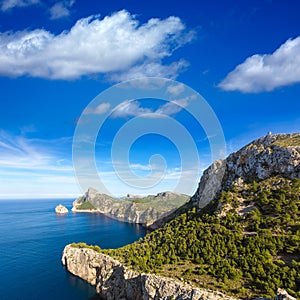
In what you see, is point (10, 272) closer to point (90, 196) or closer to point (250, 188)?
point (250, 188)

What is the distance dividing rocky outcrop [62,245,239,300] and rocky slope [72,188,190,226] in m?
65.7

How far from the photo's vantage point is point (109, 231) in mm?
110250

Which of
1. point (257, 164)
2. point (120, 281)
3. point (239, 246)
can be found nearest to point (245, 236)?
point (239, 246)

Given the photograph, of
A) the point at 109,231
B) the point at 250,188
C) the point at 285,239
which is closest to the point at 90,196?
the point at 109,231

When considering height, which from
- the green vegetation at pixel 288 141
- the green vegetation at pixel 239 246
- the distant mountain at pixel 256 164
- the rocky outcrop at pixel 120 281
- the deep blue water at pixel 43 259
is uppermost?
the green vegetation at pixel 288 141

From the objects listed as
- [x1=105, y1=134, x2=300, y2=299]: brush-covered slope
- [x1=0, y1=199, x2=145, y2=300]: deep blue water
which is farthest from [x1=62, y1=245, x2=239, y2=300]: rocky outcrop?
[x1=0, y1=199, x2=145, y2=300]: deep blue water

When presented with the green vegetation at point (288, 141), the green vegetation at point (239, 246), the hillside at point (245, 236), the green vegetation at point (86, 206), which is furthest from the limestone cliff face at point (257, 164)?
the green vegetation at point (86, 206)

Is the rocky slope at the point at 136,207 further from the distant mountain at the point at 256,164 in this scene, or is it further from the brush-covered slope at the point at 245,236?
the brush-covered slope at the point at 245,236

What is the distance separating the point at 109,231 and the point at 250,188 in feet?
258

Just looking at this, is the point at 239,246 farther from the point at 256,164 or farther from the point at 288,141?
the point at 288,141

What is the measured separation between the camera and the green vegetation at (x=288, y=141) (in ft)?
169

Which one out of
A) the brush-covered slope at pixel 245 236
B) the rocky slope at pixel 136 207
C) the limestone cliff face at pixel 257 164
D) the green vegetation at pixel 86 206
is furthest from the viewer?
the green vegetation at pixel 86 206

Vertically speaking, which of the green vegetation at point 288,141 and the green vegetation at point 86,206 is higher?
the green vegetation at point 288,141

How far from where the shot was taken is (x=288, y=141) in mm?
53438
